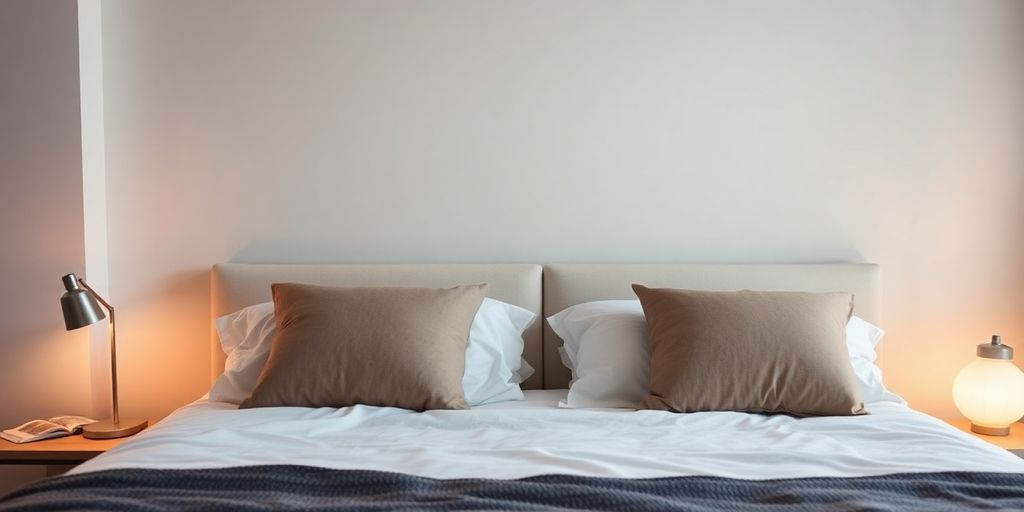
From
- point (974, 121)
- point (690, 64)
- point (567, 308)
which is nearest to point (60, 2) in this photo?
point (567, 308)

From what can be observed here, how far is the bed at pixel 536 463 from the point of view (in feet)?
5.06

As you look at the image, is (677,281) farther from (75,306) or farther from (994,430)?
(75,306)

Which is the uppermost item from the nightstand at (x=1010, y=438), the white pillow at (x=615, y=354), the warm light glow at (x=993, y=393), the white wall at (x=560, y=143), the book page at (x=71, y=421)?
the white wall at (x=560, y=143)

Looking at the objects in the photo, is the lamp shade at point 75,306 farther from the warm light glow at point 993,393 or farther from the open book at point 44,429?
the warm light glow at point 993,393

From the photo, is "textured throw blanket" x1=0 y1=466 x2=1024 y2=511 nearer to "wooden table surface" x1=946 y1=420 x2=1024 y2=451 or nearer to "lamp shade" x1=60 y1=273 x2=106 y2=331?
"lamp shade" x1=60 y1=273 x2=106 y2=331

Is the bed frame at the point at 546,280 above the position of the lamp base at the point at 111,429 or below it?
above

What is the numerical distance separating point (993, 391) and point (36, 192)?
327cm

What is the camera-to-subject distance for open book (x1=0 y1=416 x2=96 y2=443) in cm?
246

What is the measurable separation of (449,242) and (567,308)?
19.9 inches

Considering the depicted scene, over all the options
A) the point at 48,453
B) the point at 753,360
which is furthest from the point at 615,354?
the point at 48,453

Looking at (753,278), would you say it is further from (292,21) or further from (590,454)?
(292,21)

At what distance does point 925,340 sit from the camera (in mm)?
3010

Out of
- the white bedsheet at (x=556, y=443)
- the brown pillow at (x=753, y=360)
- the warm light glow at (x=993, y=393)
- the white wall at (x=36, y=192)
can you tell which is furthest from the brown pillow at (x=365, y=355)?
the warm light glow at (x=993, y=393)

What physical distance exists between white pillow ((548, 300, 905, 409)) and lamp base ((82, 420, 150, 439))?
4.60 ft
